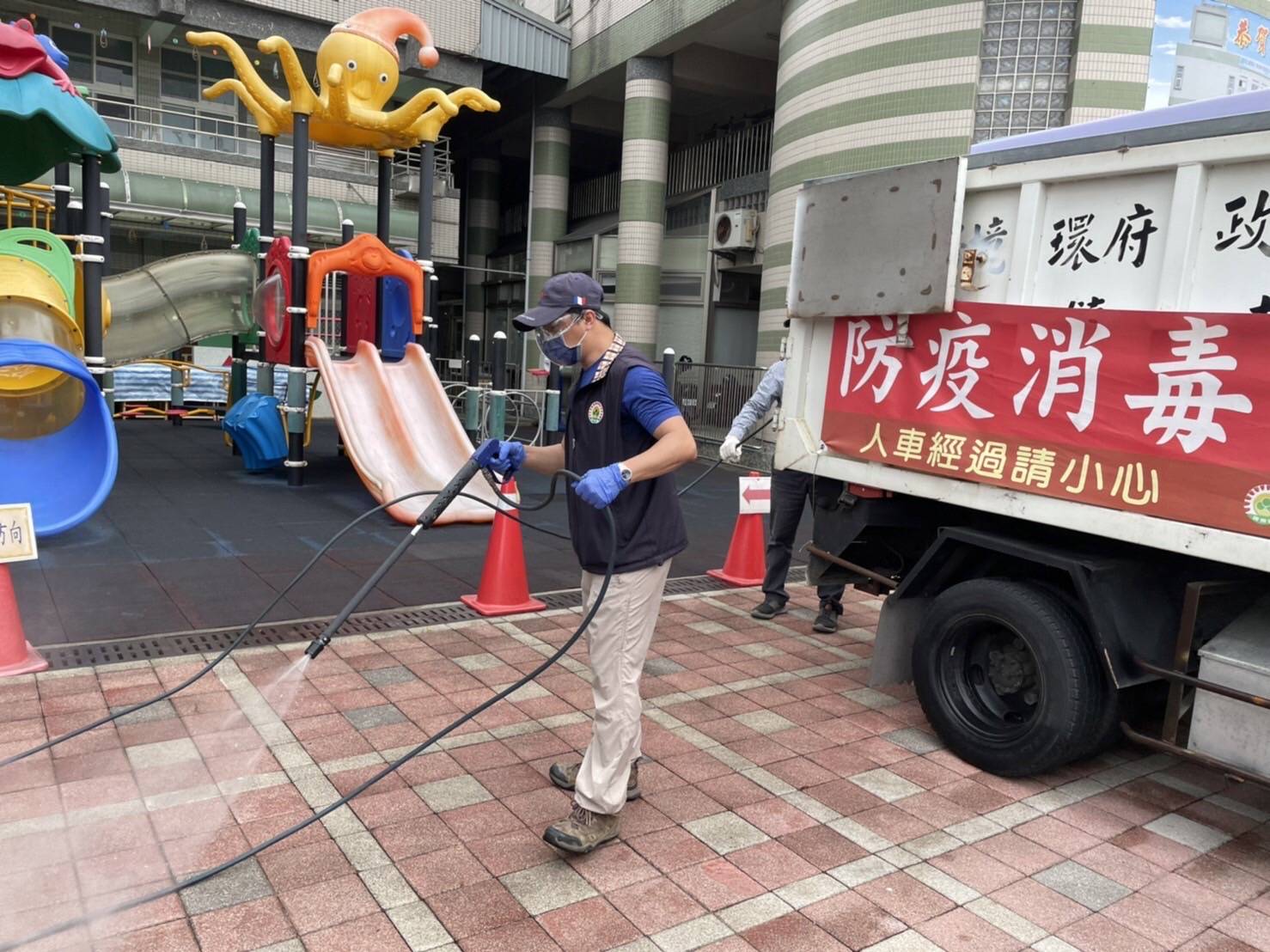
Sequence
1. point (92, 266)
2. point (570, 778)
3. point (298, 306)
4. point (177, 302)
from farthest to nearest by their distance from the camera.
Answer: point (177, 302), point (298, 306), point (92, 266), point (570, 778)

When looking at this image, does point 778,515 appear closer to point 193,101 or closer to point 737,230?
point 737,230

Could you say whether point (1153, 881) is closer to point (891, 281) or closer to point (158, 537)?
point (891, 281)

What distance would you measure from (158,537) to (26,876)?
5055 millimetres

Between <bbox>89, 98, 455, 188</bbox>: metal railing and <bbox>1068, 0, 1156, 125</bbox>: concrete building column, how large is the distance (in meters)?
12.3

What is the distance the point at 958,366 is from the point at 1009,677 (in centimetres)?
144

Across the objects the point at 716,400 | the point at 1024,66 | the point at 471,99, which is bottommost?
the point at 716,400

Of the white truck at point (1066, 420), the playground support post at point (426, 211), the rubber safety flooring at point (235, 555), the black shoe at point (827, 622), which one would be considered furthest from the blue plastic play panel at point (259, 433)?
the white truck at point (1066, 420)

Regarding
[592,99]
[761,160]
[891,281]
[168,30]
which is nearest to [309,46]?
[168,30]

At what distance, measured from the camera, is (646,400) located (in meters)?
3.16

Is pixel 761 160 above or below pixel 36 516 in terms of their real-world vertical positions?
above

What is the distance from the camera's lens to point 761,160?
58.2ft

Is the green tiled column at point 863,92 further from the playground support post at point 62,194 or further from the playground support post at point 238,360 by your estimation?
the playground support post at point 62,194

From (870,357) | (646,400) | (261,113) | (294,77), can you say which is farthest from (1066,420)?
(261,113)

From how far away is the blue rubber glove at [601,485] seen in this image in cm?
292
